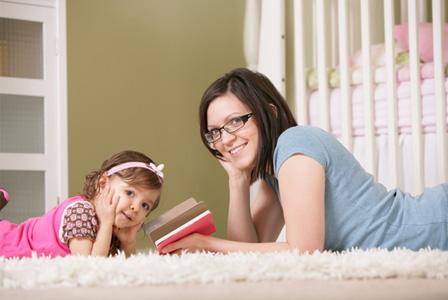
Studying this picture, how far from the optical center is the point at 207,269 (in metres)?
0.94

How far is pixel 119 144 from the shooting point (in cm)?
254

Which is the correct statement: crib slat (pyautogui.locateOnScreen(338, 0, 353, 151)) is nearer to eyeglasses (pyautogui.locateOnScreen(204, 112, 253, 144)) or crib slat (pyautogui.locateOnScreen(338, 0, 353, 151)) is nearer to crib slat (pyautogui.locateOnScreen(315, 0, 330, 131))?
crib slat (pyautogui.locateOnScreen(315, 0, 330, 131))

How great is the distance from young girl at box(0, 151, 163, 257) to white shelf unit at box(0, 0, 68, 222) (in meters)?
0.41

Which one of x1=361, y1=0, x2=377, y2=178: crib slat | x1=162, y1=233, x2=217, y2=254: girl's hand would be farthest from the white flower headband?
x1=361, y1=0, x2=377, y2=178: crib slat

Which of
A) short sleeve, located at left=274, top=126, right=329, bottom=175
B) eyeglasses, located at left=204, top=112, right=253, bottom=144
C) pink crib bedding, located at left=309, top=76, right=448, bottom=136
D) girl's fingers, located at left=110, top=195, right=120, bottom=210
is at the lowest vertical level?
girl's fingers, located at left=110, top=195, right=120, bottom=210

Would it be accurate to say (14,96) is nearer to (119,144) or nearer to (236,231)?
(119,144)

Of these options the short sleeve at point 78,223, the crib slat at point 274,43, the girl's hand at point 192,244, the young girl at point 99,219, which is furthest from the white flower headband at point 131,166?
the crib slat at point 274,43

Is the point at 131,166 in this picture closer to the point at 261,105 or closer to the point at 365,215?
the point at 261,105

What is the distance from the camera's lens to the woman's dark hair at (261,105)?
4.82ft

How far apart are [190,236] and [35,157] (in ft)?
2.61

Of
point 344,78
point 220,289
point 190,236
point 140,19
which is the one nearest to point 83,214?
point 190,236

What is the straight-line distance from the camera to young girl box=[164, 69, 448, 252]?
4.16 feet

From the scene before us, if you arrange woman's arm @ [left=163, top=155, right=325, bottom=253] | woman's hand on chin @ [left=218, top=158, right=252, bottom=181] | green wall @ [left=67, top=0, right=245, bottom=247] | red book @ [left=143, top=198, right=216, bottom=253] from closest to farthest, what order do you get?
woman's arm @ [left=163, top=155, right=325, bottom=253], red book @ [left=143, top=198, right=216, bottom=253], woman's hand on chin @ [left=218, top=158, right=252, bottom=181], green wall @ [left=67, top=0, right=245, bottom=247]

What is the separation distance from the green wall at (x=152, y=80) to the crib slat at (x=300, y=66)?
605mm
